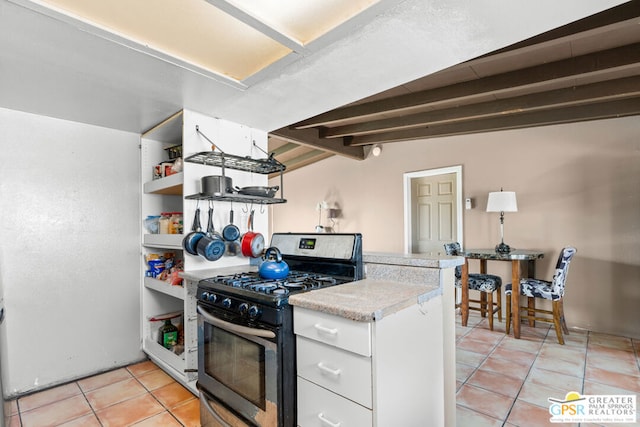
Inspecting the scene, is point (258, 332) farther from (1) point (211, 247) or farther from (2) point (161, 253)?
(2) point (161, 253)

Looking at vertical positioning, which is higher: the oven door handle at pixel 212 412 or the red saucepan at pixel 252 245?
the red saucepan at pixel 252 245

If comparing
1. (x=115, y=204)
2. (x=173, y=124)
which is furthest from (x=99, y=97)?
(x=115, y=204)

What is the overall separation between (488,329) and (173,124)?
3.69 metres

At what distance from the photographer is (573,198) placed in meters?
3.51

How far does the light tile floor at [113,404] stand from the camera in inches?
74.7

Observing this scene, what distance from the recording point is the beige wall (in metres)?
3.25

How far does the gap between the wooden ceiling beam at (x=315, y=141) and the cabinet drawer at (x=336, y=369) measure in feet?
9.20

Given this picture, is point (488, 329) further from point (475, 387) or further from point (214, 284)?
point (214, 284)

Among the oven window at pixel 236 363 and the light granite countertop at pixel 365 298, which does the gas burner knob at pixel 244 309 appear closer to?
the oven window at pixel 236 363

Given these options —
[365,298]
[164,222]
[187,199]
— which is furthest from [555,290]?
[164,222]

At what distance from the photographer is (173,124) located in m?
2.41

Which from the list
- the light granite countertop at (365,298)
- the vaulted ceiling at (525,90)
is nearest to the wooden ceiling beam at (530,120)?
the vaulted ceiling at (525,90)

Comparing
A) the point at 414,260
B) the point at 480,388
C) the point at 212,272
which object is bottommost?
the point at 480,388

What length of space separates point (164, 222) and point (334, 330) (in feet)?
6.42
